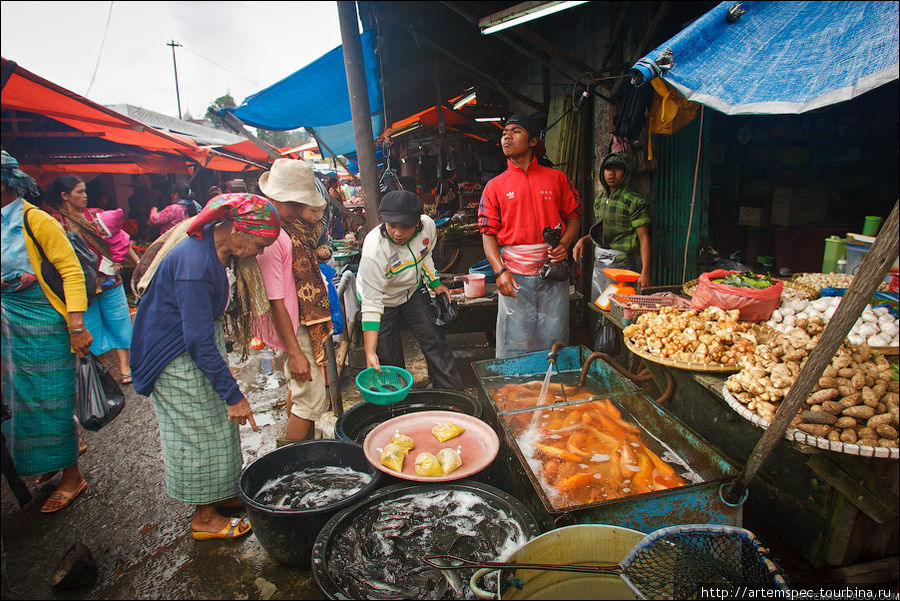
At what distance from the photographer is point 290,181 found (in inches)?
128

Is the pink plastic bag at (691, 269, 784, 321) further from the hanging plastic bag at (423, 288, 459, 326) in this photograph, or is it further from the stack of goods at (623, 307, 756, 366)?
the hanging plastic bag at (423, 288, 459, 326)

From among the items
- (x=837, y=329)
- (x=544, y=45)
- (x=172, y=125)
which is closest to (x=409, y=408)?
(x=837, y=329)

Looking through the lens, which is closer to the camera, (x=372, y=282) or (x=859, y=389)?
(x=859, y=389)

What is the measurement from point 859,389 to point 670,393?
3.92 feet

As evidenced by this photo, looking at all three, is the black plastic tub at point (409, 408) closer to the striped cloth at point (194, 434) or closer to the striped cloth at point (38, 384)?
the striped cloth at point (194, 434)

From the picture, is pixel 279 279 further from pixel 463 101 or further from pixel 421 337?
pixel 463 101

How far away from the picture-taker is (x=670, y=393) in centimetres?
323

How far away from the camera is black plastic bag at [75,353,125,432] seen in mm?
3139

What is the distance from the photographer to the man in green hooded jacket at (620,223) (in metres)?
4.84

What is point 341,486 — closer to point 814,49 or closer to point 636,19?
point 814,49

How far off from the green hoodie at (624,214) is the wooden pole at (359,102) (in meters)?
2.74

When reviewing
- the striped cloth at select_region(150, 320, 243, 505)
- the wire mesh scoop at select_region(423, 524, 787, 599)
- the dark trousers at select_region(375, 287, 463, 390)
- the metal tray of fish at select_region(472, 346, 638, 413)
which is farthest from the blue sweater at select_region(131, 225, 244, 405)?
the metal tray of fish at select_region(472, 346, 638, 413)

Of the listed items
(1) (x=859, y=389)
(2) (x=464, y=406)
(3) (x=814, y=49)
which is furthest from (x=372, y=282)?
(3) (x=814, y=49)

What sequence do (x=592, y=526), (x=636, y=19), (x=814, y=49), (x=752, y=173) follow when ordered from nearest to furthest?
(x=592, y=526) → (x=814, y=49) → (x=636, y=19) → (x=752, y=173)
